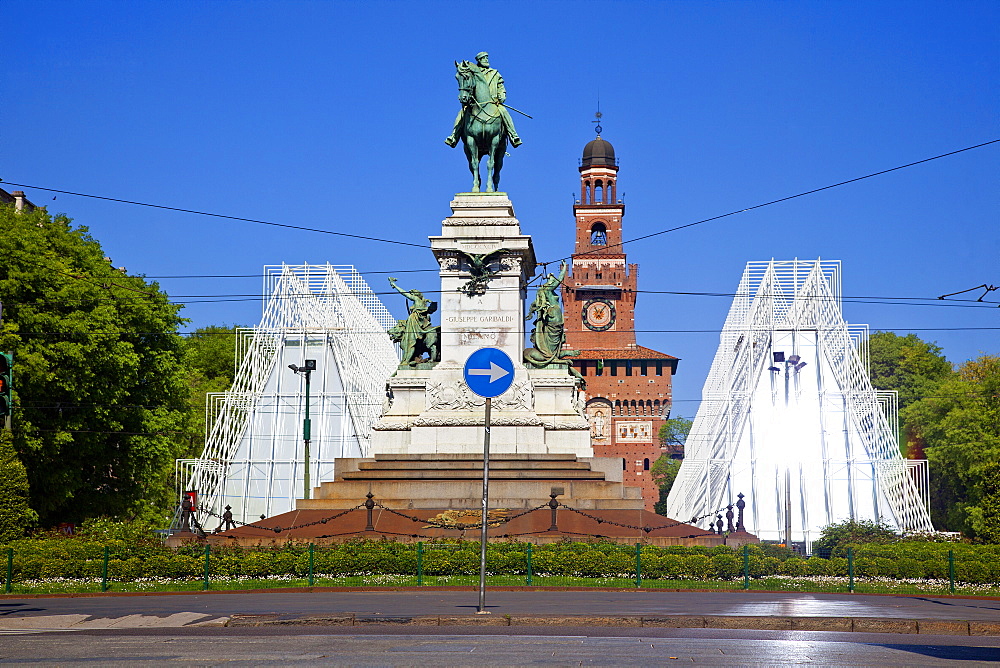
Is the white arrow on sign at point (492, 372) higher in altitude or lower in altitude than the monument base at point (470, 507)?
higher

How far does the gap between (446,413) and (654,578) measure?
14221mm

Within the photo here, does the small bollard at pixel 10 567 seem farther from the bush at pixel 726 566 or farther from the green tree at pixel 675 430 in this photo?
the green tree at pixel 675 430

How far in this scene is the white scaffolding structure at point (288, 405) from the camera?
253ft

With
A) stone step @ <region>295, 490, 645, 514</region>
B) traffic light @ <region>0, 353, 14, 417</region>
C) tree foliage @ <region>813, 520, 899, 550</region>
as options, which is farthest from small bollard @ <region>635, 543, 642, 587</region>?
tree foliage @ <region>813, 520, 899, 550</region>

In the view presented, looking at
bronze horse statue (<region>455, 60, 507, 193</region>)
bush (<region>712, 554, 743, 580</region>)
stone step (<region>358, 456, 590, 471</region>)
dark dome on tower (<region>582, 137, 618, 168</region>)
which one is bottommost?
bush (<region>712, 554, 743, 580</region>)

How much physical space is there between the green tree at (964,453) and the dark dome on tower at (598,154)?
285 feet

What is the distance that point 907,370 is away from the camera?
109438 millimetres

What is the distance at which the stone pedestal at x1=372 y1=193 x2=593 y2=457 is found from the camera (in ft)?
134

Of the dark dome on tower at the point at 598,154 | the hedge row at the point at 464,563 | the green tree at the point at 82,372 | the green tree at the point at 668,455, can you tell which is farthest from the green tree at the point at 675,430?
the hedge row at the point at 464,563

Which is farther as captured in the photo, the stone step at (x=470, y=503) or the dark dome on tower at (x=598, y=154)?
the dark dome on tower at (x=598, y=154)

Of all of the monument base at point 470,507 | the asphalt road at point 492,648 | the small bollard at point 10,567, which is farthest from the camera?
the monument base at point 470,507

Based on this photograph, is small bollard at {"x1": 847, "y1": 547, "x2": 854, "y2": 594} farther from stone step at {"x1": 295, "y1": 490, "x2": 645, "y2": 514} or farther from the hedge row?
stone step at {"x1": 295, "y1": 490, "x2": 645, "y2": 514}

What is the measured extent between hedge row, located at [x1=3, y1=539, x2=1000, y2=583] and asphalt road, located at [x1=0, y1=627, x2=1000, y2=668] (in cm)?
911

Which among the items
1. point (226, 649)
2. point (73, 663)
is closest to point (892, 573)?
point (226, 649)
